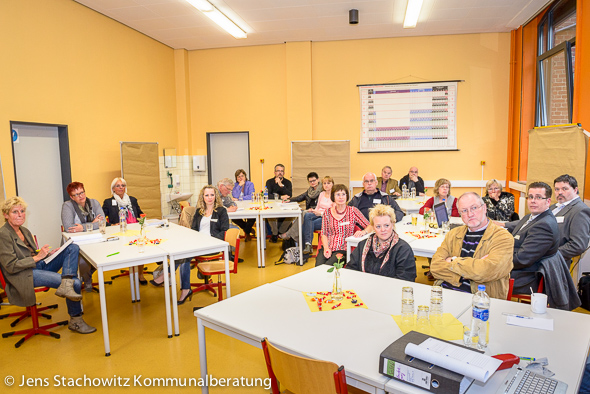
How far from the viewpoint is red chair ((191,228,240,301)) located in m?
4.36

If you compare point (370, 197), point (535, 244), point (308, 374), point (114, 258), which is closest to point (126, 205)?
point (114, 258)

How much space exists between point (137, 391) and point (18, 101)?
4.51 metres

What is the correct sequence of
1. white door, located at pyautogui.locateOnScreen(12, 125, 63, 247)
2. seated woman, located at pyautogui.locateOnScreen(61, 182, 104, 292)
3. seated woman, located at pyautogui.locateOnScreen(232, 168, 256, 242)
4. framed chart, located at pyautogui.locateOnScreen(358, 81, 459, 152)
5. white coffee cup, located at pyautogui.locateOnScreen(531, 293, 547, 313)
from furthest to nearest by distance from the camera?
framed chart, located at pyautogui.locateOnScreen(358, 81, 459, 152) → seated woman, located at pyautogui.locateOnScreen(232, 168, 256, 242) → white door, located at pyautogui.locateOnScreen(12, 125, 63, 247) → seated woman, located at pyautogui.locateOnScreen(61, 182, 104, 292) → white coffee cup, located at pyautogui.locateOnScreen(531, 293, 547, 313)

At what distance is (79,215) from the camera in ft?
16.2

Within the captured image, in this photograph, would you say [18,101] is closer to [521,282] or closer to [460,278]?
[460,278]

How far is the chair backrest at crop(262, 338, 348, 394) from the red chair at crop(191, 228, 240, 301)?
2552mm

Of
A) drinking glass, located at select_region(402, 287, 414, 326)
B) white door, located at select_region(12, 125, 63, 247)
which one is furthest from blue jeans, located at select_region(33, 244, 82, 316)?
drinking glass, located at select_region(402, 287, 414, 326)

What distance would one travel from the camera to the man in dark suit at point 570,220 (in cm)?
368

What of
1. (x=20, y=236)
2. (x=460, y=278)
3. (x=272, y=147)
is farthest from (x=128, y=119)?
(x=460, y=278)

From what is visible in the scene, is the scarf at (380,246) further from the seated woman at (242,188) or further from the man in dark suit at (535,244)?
the seated woman at (242,188)

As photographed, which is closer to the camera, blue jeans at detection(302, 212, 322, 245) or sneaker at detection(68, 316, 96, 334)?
sneaker at detection(68, 316, 96, 334)

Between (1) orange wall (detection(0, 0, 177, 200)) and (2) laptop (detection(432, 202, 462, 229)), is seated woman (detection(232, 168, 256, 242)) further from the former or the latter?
(2) laptop (detection(432, 202, 462, 229))

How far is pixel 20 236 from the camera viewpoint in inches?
151

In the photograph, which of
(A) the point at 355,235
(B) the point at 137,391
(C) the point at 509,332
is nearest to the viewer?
(C) the point at 509,332
